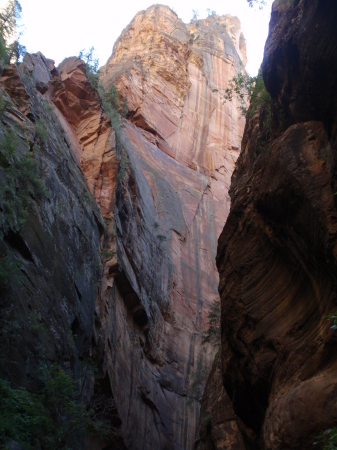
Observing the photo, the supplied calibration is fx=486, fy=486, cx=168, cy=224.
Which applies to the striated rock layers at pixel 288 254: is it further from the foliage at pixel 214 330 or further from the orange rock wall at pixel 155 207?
the foliage at pixel 214 330

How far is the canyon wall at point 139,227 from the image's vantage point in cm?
1550

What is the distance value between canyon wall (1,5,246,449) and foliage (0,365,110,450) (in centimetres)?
82

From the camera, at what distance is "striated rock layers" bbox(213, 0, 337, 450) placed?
307 inches

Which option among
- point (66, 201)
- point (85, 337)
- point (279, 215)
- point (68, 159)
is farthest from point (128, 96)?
point (279, 215)

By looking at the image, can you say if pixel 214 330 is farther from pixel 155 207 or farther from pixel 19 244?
pixel 19 244

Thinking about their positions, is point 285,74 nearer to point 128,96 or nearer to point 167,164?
point 167,164

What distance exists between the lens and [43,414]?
9438mm

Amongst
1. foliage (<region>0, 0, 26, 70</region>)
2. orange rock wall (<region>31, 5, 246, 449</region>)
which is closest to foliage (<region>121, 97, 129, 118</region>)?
orange rock wall (<region>31, 5, 246, 449</region>)

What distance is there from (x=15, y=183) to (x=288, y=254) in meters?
6.82

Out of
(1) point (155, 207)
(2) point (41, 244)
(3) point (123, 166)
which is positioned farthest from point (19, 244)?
(1) point (155, 207)

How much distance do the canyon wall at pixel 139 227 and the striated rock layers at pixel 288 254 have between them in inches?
180

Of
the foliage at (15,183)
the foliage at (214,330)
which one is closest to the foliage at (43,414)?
the foliage at (15,183)

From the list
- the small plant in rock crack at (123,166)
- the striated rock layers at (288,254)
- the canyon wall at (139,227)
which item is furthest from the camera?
the small plant in rock crack at (123,166)

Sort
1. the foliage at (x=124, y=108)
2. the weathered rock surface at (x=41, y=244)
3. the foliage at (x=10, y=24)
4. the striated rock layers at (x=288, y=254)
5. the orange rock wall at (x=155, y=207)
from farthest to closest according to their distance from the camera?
the foliage at (x=124, y=108), the orange rock wall at (x=155, y=207), the foliage at (x=10, y=24), the weathered rock surface at (x=41, y=244), the striated rock layers at (x=288, y=254)
